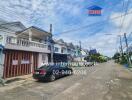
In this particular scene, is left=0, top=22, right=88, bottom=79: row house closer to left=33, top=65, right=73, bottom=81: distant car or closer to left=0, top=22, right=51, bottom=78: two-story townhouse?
left=0, top=22, right=51, bottom=78: two-story townhouse

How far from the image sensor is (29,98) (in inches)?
309

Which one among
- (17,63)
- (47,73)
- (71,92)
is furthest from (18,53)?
(71,92)

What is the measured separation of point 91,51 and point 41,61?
2768 inches

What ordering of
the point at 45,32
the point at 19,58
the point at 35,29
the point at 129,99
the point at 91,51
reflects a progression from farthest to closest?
the point at 91,51
the point at 45,32
the point at 35,29
the point at 19,58
the point at 129,99

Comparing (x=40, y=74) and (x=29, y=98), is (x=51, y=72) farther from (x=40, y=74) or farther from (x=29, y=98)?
(x=29, y=98)

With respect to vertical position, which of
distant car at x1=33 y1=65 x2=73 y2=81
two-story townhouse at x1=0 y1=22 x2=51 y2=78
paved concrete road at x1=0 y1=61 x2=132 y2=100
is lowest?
paved concrete road at x1=0 y1=61 x2=132 y2=100

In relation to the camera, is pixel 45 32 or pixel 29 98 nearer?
pixel 29 98

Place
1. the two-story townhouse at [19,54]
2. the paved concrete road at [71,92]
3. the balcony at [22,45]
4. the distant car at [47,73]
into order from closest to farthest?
the paved concrete road at [71,92] < the distant car at [47,73] < the two-story townhouse at [19,54] < the balcony at [22,45]

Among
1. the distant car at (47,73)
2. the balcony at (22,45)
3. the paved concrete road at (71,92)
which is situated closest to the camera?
the paved concrete road at (71,92)

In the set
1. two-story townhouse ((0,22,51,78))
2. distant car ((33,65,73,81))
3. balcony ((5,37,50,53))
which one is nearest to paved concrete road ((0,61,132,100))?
distant car ((33,65,73,81))

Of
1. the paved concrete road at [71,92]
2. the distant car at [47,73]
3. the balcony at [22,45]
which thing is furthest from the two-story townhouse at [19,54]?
the paved concrete road at [71,92]

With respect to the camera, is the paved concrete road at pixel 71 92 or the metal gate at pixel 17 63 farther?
the metal gate at pixel 17 63

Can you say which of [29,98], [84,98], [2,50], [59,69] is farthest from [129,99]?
[2,50]

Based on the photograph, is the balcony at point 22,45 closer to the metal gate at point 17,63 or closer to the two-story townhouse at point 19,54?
the two-story townhouse at point 19,54
